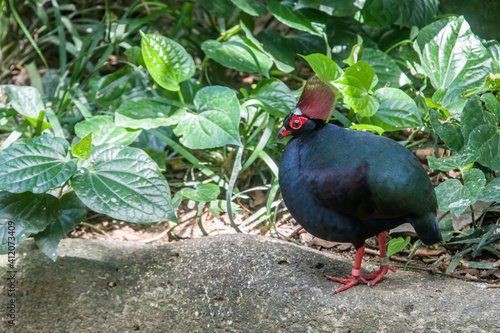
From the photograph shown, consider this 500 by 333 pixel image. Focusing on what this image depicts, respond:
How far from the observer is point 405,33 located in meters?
3.37

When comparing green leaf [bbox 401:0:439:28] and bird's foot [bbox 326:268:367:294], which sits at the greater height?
green leaf [bbox 401:0:439:28]

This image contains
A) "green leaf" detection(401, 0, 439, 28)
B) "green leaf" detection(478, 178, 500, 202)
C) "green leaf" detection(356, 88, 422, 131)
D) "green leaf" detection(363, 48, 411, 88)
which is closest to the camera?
"green leaf" detection(478, 178, 500, 202)

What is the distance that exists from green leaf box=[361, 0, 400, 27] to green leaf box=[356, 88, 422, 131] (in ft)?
2.16

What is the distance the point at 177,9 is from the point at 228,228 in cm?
180

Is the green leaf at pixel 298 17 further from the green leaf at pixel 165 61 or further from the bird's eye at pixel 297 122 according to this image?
the bird's eye at pixel 297 122

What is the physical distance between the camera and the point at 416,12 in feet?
10.1

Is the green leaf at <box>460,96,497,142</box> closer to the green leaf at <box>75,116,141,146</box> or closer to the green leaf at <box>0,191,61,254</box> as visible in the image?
the green leaf at <box>75,116,141,146</box>

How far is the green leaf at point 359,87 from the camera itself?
7.63ft

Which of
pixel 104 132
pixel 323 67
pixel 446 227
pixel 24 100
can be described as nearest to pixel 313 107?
pixel 323 67

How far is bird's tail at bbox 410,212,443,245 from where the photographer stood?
6.42ft

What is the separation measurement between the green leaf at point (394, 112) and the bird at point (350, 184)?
18.7 inches

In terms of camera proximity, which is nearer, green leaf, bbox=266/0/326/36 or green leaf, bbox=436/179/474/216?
green leaf, bbox=436/179/474/216

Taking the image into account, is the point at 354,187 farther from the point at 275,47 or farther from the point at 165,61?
the point at 275,47

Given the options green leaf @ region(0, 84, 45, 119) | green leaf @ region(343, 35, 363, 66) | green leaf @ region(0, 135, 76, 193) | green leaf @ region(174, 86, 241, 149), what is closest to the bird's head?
green leaf @ region(174, 86, 241, 149)
